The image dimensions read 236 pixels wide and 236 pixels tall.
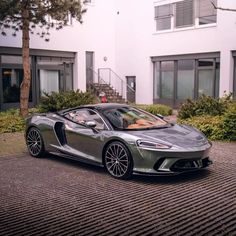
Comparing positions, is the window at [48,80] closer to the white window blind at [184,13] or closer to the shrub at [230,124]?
the white window blind at [184,13]

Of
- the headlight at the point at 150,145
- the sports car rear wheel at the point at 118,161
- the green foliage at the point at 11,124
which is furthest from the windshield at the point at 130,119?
the green foliage at the point at 11,124

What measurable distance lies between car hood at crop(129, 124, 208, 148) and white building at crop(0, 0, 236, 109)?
13.2 m

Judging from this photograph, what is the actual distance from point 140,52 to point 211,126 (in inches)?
535

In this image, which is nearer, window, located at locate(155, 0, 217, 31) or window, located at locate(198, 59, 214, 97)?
window, located at locate(155, 0, 217, 31)

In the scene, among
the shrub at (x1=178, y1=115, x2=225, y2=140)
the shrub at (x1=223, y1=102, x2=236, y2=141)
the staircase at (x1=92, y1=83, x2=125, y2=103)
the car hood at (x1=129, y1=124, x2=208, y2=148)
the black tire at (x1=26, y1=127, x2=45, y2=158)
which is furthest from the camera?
the staircase at (x1=92, y1=83, x2=125, y2=103)

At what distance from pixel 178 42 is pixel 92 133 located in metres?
15.6

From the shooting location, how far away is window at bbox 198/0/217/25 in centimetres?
1988

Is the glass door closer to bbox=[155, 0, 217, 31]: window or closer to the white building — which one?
the white building

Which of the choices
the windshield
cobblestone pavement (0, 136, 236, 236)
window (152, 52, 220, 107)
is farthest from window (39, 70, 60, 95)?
cobblestone pavement (0, 136, 236, 236)

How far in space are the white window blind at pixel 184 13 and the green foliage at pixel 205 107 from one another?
386 inches

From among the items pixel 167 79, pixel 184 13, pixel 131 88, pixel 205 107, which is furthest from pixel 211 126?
pixel 131 88

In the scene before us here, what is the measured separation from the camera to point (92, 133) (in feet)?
23.4

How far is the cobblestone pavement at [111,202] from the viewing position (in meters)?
4.37

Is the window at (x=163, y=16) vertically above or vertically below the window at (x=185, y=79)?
above
